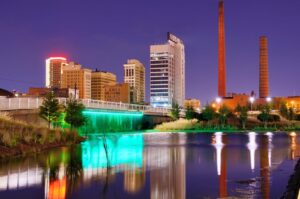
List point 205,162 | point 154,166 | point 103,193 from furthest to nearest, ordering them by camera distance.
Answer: point 205,162 < point 154,166 < point 103,193

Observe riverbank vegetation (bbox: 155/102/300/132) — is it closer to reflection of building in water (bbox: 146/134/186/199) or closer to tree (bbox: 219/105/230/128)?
tree (bbox: 219/105/230/128)

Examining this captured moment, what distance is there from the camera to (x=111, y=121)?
7525 centimetres

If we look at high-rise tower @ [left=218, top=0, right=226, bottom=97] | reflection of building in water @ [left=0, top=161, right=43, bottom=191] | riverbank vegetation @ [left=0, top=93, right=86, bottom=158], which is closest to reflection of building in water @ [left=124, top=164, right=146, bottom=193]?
reflection of building in water @ [left=0, top=161, right=43, bottom=191]

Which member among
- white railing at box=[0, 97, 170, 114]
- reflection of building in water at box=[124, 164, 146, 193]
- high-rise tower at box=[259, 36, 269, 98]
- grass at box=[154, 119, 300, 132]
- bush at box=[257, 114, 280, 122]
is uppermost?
high-rise tower at box=[259, 36, 269, 98]

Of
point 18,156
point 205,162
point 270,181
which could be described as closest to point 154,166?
point 205,162

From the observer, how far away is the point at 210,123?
3634 inches

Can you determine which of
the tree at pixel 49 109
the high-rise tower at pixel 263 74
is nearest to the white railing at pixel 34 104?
the tree at pixel 49 109

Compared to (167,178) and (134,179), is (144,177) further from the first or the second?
(167,178)

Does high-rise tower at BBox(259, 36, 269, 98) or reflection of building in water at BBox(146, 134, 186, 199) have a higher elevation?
high-rise tower at BBox(259, 36, 269, 98)

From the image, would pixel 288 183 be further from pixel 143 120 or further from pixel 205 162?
pixel 143 120

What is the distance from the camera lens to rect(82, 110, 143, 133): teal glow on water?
220 ft

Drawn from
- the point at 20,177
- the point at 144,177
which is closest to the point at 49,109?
the point at 20,177

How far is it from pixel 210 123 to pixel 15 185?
78877 millimetres

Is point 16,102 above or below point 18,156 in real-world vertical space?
above
